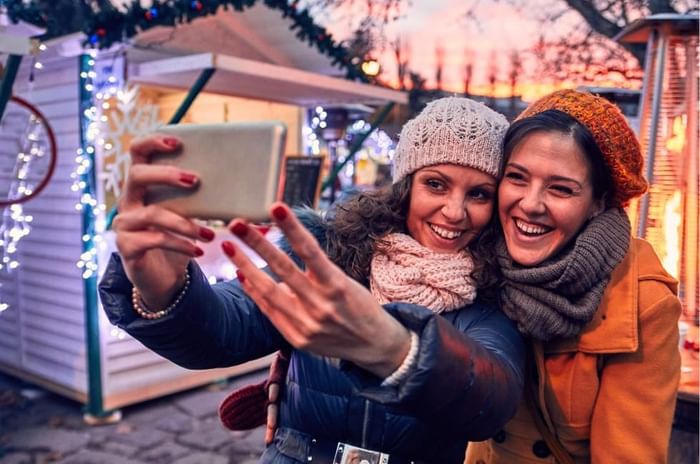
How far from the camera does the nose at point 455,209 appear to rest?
1.52 metres

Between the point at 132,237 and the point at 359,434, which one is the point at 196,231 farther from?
the point at 359,434

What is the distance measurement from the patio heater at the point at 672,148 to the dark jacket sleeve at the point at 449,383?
69.4 inches

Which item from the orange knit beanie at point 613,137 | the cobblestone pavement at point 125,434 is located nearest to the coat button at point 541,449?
the orange knit beanie at point 613,137

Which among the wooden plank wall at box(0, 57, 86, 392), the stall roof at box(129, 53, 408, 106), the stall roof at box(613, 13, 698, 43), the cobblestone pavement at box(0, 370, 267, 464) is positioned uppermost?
the stall roof at box(613, 13, 698, 43)

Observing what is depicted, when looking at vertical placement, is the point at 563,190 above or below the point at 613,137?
below

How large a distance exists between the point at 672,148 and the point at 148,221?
2499 mm

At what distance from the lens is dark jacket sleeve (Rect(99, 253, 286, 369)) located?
1.24 meters

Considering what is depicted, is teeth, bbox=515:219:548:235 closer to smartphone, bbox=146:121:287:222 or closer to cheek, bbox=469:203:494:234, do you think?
cheek, bbox=469:203:494:234

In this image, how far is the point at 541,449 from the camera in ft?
5.35

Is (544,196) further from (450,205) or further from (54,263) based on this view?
(54,263)

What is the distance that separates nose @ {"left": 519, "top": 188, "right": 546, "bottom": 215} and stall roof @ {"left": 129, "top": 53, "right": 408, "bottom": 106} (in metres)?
2.92

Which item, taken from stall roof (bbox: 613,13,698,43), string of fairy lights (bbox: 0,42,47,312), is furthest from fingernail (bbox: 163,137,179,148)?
string of fairy lights (bbox: 0,42,47,312)

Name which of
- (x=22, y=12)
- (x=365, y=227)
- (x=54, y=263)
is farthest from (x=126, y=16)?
(x=365, y=227)

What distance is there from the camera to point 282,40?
5.52 m
